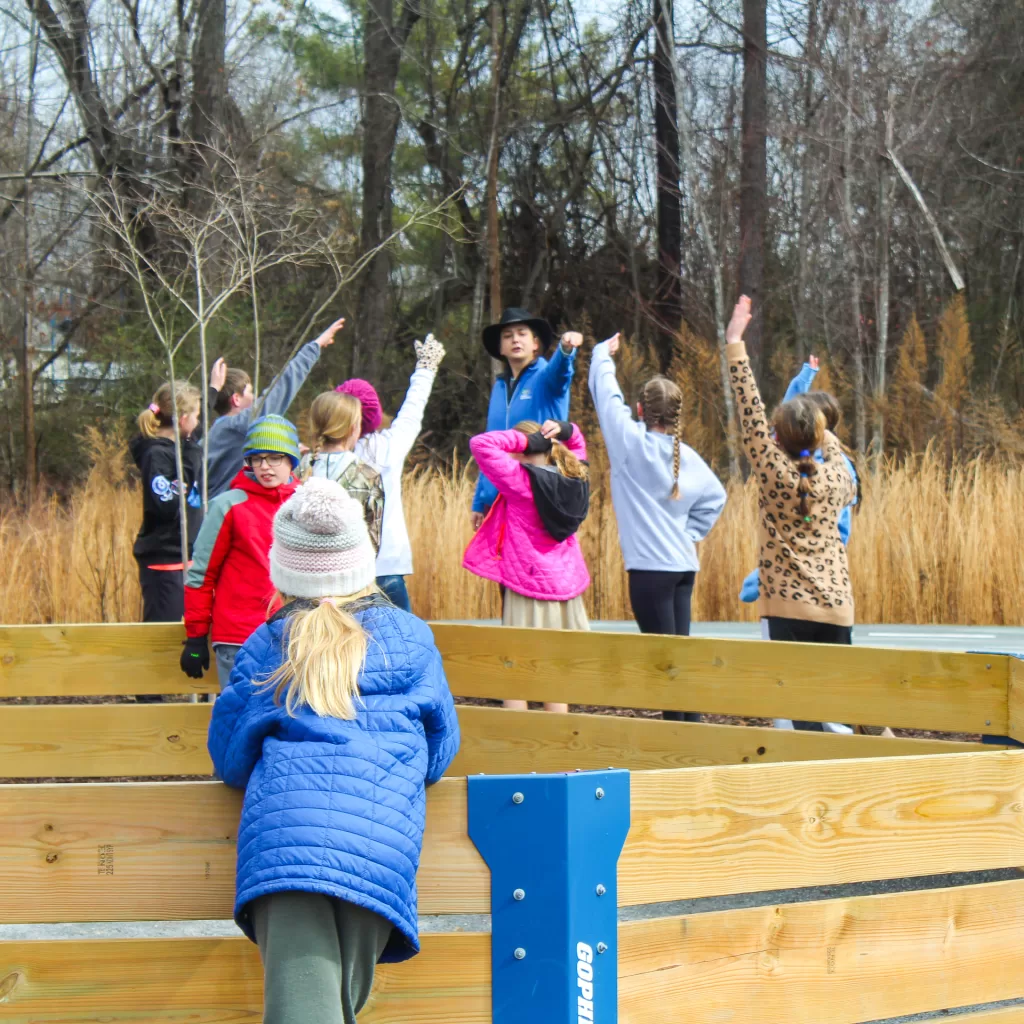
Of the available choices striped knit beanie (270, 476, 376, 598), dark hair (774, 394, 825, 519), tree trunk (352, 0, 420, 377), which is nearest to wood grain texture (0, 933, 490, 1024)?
striped knit beanie (270, 476, 376, 598)

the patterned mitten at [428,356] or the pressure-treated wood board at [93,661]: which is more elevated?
the patterned mitten at [428,356]

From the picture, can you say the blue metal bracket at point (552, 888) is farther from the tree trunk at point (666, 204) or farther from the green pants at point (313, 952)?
the tree trunk at point (666, 204)

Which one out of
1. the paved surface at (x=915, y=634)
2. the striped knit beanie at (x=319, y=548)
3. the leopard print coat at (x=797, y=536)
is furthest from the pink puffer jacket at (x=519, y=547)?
the striped knit beanie at (x=319, y=548)

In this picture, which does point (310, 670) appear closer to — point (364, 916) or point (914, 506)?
point (364, 916)

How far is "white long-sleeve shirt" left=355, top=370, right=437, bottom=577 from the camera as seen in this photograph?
18.4ft

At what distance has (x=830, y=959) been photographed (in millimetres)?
2660

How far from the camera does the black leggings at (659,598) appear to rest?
5602mm

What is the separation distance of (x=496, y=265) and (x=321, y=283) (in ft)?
15.6

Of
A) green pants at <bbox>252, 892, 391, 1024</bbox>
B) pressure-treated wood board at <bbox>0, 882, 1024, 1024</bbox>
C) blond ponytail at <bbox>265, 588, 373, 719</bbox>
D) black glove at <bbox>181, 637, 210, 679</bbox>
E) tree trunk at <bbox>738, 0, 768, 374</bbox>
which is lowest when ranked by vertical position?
pressure-treated wood board at <bbox>0, 882, 1024, 1024</bbox>

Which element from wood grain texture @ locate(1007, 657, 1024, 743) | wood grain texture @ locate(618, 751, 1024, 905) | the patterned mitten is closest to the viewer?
wood grain texture @ locate(618, 751, 1024, 905)

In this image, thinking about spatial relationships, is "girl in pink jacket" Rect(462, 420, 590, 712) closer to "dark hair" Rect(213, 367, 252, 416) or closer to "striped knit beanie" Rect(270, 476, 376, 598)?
"dark hair" Rect(213, 367, 252, 416)

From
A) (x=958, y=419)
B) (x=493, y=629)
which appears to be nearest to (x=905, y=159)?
(x=958, y=419)

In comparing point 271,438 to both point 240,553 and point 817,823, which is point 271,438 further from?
point 817,823

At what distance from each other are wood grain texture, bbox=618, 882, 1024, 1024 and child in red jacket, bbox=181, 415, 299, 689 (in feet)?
8.19
